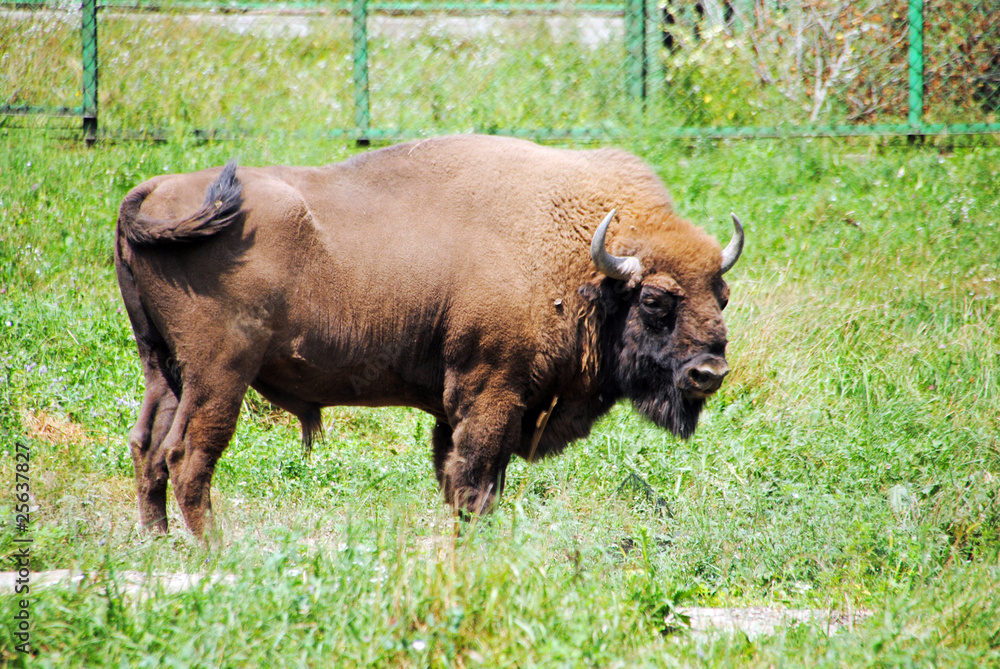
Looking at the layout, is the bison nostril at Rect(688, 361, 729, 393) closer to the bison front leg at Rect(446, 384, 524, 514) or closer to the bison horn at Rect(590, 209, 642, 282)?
the bison horn at Rect(590, 209, 642, 282)

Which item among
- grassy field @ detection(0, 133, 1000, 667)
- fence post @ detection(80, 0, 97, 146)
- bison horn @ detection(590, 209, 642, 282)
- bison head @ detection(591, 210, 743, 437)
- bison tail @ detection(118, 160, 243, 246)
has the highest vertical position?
fence post @ detection(80, 0, 97, 146)

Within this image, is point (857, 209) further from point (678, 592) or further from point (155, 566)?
point (155, 566)

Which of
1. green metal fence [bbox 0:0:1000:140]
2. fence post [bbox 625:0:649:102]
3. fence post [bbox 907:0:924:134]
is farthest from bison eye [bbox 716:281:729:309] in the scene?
fence post [bbox 907:0:924:134]

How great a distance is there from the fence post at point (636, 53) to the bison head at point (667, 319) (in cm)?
472

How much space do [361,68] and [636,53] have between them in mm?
2765

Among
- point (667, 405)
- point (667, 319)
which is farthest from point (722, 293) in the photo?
point (667, 405)

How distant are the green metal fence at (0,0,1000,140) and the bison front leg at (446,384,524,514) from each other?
15.3ft

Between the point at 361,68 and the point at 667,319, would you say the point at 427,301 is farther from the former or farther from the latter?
the point at 361,68

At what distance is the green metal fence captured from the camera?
322 inches

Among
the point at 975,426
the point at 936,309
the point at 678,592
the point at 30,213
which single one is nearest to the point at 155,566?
the point at 678,592

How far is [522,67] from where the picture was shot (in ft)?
29.3

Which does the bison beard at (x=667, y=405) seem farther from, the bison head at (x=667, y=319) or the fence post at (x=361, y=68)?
the fence post at (x=361, y=68)

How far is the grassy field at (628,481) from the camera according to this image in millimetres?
2859

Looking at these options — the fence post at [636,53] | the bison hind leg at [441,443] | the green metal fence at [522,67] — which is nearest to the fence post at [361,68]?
the green metal fence at [522,67]
